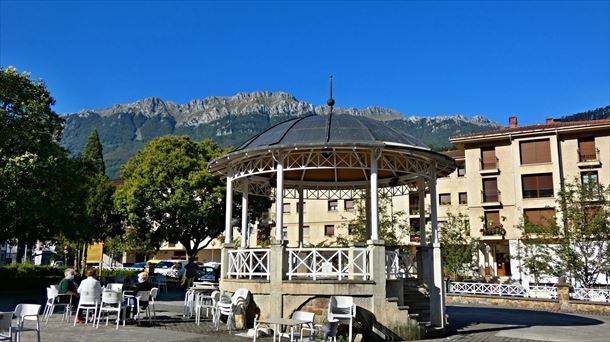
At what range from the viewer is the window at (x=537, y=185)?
39938 mm

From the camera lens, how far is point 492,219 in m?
42.2

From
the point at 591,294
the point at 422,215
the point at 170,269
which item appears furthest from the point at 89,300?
the point at 170,269

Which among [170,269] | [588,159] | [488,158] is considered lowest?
[170,269]

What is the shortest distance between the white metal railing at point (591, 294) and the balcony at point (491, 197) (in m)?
17.0

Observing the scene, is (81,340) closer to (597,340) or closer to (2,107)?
(597,340)

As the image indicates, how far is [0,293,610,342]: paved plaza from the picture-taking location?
11391 mm

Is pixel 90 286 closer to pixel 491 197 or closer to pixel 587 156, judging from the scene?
pixel 491 197

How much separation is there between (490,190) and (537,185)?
11.9 ft

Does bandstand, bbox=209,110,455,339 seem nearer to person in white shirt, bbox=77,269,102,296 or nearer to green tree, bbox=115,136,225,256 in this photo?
person in white shirt, bbox=77,269,102,296

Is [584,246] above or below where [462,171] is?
below

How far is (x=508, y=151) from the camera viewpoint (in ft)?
137

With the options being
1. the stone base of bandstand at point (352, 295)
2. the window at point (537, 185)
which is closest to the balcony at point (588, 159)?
the window at point (537, 185)

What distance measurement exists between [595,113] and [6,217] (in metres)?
86.9

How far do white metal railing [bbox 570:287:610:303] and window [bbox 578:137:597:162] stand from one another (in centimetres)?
1746
